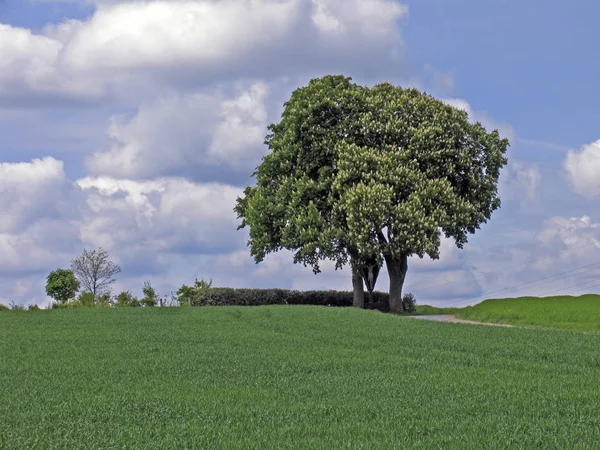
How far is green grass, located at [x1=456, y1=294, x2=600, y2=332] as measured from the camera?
3341cm

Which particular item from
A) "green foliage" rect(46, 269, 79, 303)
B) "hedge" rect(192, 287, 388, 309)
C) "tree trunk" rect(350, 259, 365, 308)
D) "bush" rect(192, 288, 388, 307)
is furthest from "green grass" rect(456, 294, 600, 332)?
"green foliage" rect(46, 269, 79, 303)

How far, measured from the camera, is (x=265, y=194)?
48531mm

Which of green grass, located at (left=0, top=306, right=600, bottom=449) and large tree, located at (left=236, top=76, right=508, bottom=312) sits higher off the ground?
large tree, located at (left=236, top=76, right=508, bottom=312)

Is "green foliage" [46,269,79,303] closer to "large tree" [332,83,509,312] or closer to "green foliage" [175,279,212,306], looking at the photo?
"green foliage" [175,279,212,306]

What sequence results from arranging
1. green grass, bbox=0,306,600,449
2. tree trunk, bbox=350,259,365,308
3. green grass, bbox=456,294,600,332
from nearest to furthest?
green grass, bbox=0,306,600,449 < green grass, bbox=456,294,600,332 < tree trunk, bbox=350,259,365,308

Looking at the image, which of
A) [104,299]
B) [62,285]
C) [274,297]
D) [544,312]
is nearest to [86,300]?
[104,299]

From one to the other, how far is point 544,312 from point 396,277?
1352cm

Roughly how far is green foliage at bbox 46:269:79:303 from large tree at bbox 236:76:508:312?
20511 mm

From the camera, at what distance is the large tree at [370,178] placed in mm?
42844

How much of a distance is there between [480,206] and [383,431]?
38.8 m

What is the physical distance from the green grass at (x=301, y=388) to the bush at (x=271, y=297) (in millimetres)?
22215

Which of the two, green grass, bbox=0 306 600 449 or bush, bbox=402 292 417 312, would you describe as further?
bush, bbox=402 292 417 312

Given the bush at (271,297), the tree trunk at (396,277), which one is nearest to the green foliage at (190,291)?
the bush at (271,297)

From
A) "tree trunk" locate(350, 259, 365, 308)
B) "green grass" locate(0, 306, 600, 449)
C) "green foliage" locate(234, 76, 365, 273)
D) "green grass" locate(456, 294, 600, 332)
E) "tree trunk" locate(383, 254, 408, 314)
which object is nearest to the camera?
"green grass" locate(0, 306, 600, 449)
